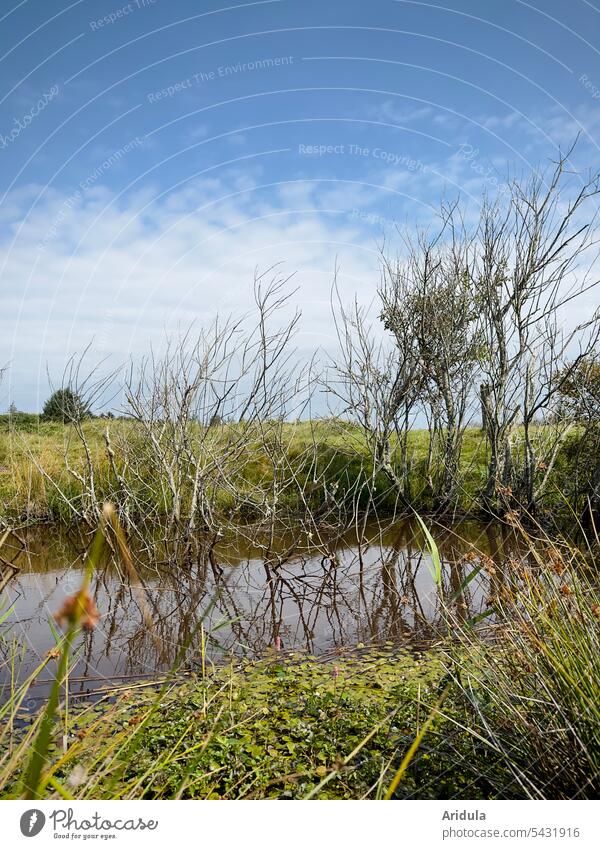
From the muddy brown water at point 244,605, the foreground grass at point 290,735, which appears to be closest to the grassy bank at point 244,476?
the muddy brown water at point 244,605

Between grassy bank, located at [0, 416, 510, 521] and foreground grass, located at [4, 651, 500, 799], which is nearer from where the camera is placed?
foreground grass, located at [4, 651, 500, 799]

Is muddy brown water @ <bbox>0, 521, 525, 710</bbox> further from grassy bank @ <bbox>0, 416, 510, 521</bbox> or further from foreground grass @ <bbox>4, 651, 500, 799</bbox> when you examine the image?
grassy bank @ <bbox>0, 416, 510, 521</bbox>

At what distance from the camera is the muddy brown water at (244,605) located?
482 cm

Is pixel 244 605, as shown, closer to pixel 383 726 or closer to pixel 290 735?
pixel 290 735

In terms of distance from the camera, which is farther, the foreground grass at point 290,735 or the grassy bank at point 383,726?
the foreground grass at point 290,735

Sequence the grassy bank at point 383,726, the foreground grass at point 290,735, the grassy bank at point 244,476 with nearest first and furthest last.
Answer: the grassy bank at point 383,726 → the foreground grass at point 290,735 → the grassy bank at point 244,476

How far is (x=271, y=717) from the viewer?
3.62m

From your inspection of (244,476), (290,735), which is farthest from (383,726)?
(244,476)

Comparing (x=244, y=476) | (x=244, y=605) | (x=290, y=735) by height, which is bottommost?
(x=244, y=605)

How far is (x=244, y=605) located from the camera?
648 cm

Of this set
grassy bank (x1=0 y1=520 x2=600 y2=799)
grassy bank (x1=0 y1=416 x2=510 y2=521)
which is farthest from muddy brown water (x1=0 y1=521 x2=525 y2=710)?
grassy bank (x1=0 y1=416 x2=510 y2=521)

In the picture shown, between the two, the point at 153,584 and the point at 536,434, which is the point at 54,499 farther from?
the point at 536,434

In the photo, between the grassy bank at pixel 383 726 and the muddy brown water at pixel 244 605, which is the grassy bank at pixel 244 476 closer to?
the muddy brown water at pixel 244 605

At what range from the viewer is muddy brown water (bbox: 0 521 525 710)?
4.82 m
